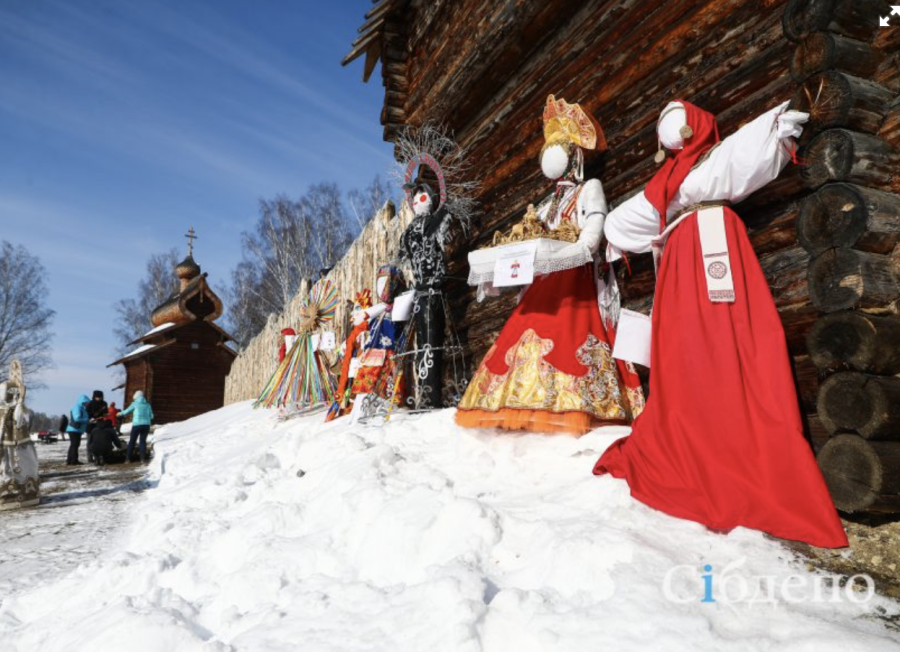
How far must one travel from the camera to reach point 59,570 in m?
3.15

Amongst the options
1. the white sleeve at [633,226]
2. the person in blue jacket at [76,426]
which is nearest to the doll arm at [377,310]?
the white sleeve at [633,226]

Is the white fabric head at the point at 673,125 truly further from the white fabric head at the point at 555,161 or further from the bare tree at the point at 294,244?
the bare tree at the point at 294,244

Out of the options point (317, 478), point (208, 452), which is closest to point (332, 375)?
point (208, 452)

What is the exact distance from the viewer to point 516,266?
3.46 meters

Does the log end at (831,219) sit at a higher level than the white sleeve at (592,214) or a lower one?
lower

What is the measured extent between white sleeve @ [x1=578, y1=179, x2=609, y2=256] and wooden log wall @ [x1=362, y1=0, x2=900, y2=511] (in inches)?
15.6

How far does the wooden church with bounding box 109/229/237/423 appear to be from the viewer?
70.2 feet

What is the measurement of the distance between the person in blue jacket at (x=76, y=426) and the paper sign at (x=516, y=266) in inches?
363

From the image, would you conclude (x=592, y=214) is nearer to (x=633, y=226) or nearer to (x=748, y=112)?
(x=633, y=226)

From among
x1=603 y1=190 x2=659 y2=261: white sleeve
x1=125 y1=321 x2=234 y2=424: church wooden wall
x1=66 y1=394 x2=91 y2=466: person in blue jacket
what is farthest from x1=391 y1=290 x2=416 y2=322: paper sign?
x1=125 y1=321 x2=234 y2=424: church wooden wall

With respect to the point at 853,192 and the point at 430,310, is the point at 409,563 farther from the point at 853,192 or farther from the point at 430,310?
the point at 430,310

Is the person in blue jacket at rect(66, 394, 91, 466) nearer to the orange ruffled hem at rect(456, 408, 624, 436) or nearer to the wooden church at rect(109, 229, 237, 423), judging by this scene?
the orange ruffled hem at rect(456, 408, 624, 436)

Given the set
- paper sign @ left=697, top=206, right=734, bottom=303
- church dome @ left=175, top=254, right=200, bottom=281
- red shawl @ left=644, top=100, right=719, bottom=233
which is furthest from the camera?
church dome @ left=175, top=254, right=200, bottom=281

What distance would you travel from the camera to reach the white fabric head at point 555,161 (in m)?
3.89
